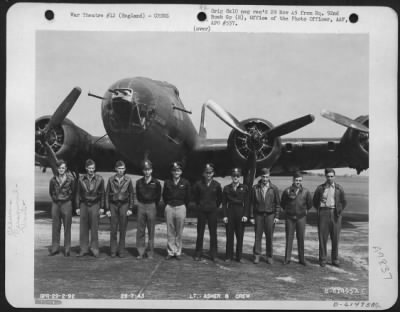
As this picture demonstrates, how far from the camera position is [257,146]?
32.2 feet

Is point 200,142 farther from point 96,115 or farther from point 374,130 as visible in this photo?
point 374,130

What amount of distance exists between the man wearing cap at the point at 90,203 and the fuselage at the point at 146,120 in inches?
54.9

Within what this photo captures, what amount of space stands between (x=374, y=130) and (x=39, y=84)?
6.15 m

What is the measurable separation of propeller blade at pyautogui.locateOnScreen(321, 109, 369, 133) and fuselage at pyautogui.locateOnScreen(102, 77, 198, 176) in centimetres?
333

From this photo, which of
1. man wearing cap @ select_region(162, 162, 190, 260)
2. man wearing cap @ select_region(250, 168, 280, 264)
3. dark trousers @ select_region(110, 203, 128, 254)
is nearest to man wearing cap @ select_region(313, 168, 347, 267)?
man wearing cap @ select_region(250, 168, 280, 264)

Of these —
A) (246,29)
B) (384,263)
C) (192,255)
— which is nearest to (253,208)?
(192,255)

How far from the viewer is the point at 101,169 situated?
11797 millimetres

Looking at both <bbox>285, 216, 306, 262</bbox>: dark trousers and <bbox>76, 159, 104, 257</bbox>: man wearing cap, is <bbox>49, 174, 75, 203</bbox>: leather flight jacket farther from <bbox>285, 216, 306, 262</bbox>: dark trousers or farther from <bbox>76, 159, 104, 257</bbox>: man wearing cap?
<bbox>285, 216, 306, 262</bbox>: dark trousers

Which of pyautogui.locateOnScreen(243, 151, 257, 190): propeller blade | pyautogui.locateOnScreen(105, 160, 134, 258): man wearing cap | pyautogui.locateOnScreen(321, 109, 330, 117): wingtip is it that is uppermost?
pyautogui.locateOnScreen(321, 109, 330, 117): wingtip

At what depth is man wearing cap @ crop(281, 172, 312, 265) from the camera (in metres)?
7.62

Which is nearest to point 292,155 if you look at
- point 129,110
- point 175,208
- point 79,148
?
point 175,208

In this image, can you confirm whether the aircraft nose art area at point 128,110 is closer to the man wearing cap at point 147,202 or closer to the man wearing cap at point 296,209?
the man wearing cap at point 147,202

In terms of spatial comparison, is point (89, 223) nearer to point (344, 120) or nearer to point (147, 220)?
point (147, 220)

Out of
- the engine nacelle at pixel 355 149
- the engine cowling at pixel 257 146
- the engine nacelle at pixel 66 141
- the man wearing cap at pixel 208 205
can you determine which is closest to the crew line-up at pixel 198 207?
the man wearing cap at pixel 208 205
